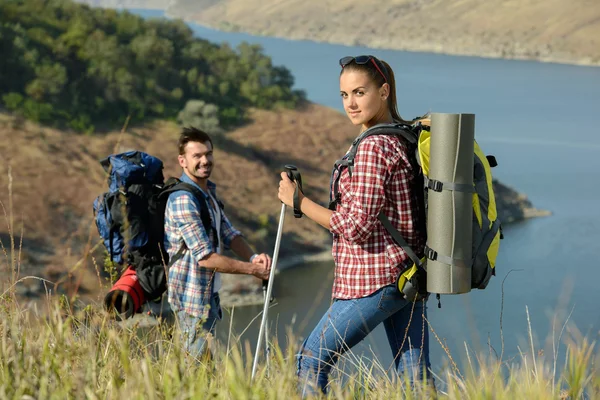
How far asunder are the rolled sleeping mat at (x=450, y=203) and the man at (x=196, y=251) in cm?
109

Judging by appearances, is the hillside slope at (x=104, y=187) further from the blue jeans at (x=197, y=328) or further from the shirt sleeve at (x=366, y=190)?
the shirt sleeve at (x=366, y=190)

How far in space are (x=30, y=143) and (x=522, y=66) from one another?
210 ft

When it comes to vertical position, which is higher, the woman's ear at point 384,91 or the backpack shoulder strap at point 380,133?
the woman's ear at point 384,91

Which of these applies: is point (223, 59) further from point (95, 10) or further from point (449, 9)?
point (449, 9)

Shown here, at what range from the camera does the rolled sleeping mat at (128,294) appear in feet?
10.9

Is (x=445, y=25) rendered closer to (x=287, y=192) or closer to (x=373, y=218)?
(x=287, y=192)

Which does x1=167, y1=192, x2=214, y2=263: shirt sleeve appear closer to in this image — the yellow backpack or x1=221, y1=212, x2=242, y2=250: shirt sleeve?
x1=221, y1=212, x2=242, y2=250: shirt sleeve

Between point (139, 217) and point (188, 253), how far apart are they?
0.29m

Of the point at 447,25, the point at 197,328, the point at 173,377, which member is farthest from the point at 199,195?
the point at 447,25

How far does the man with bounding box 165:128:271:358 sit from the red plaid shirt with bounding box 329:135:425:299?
0.87 meters

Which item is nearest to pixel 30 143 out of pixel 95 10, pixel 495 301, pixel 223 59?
pixel 95 10

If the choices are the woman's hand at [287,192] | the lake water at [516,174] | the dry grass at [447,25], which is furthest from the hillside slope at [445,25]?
the woman's hand at [287,192]

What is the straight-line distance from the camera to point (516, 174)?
5184 cm

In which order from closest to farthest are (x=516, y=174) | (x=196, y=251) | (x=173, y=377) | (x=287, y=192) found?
(x=173, y=377)
(x=287, y=192)
(x=196, y=251)
(x=516, y=174)
